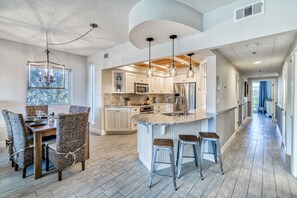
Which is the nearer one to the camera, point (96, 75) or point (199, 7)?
point (199, 7)

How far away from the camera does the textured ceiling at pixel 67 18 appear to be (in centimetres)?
233

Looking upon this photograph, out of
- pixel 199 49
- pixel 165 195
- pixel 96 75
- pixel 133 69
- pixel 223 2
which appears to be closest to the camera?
pixel 165 195

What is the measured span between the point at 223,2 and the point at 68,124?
117 inches

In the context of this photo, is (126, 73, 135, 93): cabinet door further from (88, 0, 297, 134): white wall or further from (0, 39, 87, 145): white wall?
(0, 39, 87, 145): white wall

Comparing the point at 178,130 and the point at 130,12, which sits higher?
the point at 130,12

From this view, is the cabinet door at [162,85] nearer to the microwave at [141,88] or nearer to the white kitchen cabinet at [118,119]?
the microwave at [141,88]

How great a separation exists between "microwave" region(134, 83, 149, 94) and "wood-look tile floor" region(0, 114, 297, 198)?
2805 millimetres

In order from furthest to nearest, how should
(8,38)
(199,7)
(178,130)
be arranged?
(8,38)
(178,130)
(199,7)

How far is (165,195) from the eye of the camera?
200cm

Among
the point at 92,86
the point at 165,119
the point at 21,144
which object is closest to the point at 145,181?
the point at 165,119

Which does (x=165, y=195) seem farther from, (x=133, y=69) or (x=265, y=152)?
(x=133, y=69)

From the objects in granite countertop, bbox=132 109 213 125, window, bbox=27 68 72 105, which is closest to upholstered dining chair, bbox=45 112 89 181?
granite countertop, bbox=132 109 213 125

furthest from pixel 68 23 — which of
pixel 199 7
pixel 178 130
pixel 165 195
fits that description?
pixel 165 195

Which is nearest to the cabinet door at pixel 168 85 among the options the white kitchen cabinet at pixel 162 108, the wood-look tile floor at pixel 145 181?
the white kitchen cabinet at pixel 162 108
